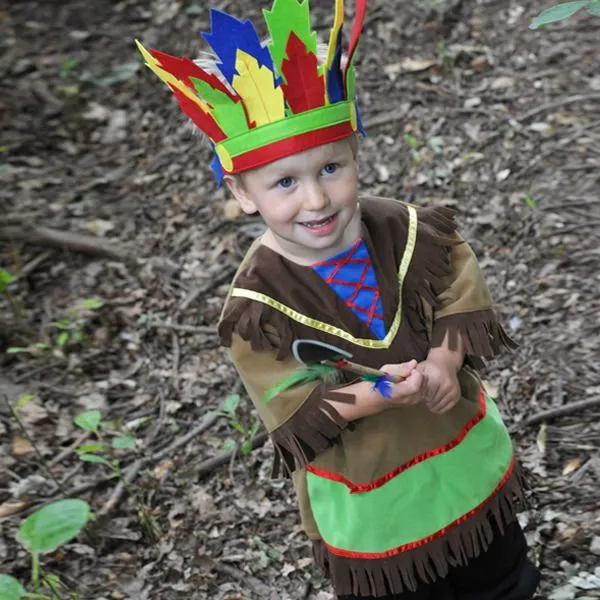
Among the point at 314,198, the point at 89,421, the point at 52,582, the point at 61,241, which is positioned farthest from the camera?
the point at 61,241

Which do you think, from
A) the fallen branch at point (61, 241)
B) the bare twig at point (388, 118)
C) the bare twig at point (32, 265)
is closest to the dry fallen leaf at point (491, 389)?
the bare twig at point (388, 118)

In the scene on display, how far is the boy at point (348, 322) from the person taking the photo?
166 cm

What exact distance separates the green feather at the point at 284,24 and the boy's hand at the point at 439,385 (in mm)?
675

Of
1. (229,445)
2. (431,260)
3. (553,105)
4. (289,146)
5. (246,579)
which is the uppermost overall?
(289,146)

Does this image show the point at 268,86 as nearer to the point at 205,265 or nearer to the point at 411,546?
the point at 411,546

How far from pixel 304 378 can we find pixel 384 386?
183 millimetres

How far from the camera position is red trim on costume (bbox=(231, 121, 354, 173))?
1668 mm

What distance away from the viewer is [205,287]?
3.78 meters

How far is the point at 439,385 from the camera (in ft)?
5.99

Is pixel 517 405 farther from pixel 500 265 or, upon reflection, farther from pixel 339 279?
pixel 339 279

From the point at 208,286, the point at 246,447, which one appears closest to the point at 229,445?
the point at 246,447

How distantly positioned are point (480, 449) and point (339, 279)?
0.52 m

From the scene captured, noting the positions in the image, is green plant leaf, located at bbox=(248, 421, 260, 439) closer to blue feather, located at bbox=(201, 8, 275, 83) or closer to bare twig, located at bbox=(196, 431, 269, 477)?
bare twig, located at bbox=(196, 431, 269, 477)

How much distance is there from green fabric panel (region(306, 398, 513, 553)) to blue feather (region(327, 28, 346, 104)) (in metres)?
0.81
